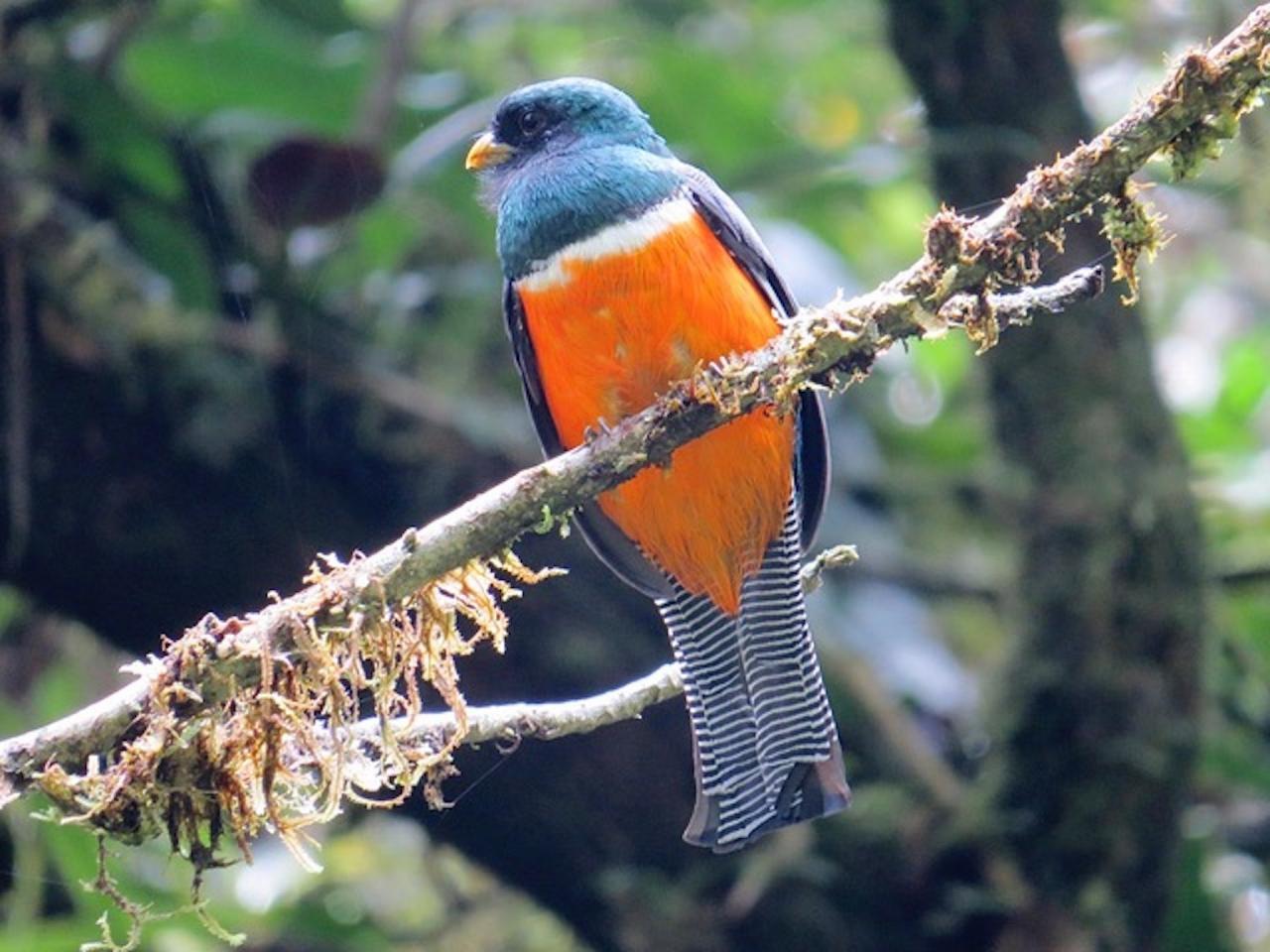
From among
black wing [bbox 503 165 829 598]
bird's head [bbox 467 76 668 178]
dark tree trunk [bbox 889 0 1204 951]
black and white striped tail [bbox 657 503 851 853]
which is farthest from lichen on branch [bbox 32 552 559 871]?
dark tree trunk [bbox 889 0 1204 951]

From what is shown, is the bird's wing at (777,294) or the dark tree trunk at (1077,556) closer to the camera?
the bird's wing at (777,294)

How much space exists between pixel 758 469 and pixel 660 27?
9.64 feet

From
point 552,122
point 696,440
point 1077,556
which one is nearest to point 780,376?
point 696,440

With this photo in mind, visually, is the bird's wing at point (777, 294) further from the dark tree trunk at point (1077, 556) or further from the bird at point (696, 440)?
the dark tree trunk at point (1077, 556)

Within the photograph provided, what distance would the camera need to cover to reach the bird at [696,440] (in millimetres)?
2844

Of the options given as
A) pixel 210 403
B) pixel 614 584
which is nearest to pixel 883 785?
pixel 614 584

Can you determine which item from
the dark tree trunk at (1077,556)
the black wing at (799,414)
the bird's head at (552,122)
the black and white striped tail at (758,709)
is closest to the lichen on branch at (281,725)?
the black and white striped tail at (758,709)

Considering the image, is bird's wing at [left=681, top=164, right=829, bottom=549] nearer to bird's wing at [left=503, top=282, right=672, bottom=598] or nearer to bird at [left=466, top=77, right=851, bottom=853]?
bird at [left=466, top=77, right=851, bottom=853]

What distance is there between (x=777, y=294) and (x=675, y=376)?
446 millimetres

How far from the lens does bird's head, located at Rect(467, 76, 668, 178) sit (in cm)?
352

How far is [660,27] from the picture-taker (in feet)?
18.6

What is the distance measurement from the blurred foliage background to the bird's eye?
0.69 metres

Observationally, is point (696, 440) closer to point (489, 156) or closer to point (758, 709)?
point (758, 709)

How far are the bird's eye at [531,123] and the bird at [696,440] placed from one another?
211 mm
